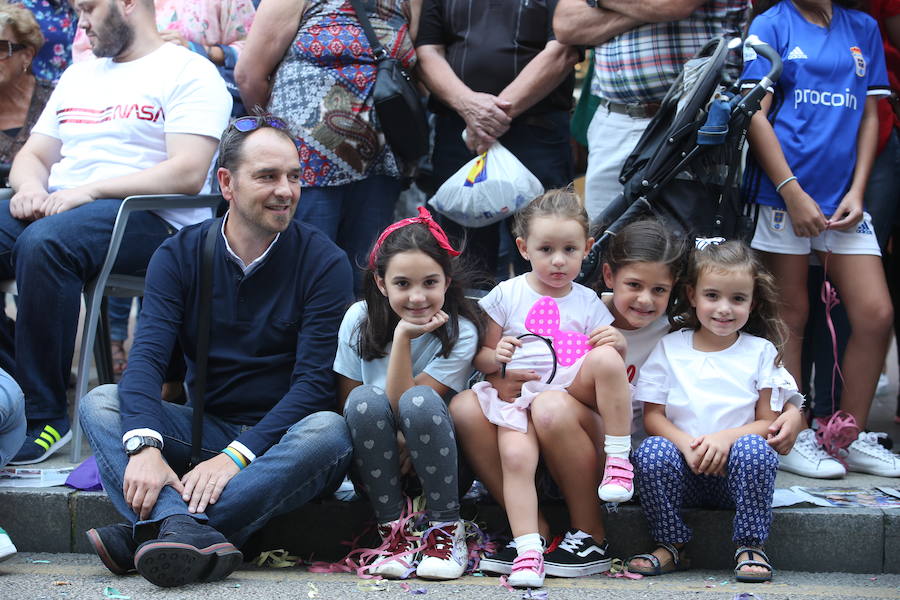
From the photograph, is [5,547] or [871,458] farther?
[871,458]

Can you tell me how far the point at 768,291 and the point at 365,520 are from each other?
5.09 ft

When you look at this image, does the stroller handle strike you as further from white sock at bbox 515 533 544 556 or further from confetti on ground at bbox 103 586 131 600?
confetti on ground at bbox 103 586 131 600

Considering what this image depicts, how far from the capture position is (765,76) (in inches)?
147

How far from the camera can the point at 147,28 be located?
4.41m

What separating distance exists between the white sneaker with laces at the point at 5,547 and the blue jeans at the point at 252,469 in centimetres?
33

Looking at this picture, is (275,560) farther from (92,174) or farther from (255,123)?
(92,174)

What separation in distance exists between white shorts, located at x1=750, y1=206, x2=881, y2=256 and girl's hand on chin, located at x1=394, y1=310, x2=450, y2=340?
4.68 ft

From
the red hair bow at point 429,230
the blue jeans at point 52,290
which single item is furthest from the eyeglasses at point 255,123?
the blue jeans at point 52,290

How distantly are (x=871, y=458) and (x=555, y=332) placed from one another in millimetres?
1382

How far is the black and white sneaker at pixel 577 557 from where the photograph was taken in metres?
3.20

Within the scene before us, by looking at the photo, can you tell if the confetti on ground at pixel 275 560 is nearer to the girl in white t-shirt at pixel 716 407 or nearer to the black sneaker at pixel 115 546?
the black sneaker at pixel 115 546

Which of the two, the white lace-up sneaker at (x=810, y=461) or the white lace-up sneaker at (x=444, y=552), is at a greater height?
the white lace-up sneaker at (x=810, y=461)

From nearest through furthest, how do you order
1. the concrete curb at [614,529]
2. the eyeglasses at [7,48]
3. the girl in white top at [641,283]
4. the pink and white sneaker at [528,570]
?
the pink and white sneaker at [528,570] < the concrete curb at [614,529] < the girl in white top at [641,283] < the eyeglasses at [7,48]

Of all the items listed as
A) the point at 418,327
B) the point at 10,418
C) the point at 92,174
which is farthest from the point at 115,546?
the point at 92,174
